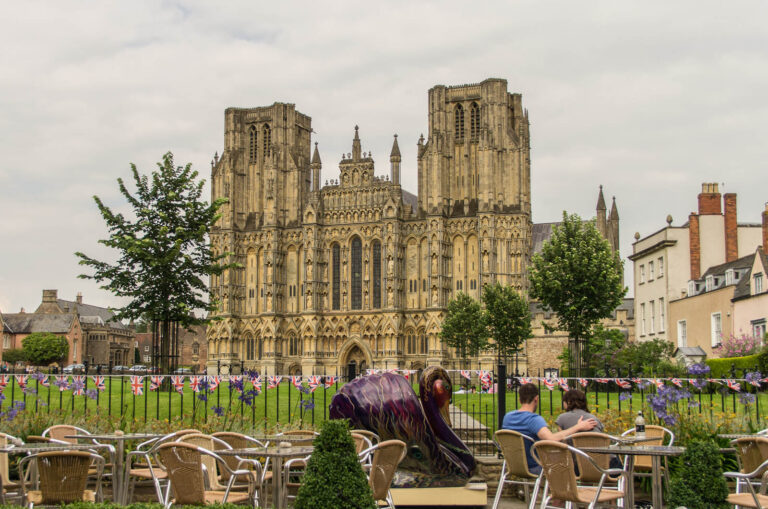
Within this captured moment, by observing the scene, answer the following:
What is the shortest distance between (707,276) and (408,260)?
30.9m

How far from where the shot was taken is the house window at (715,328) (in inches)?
1580

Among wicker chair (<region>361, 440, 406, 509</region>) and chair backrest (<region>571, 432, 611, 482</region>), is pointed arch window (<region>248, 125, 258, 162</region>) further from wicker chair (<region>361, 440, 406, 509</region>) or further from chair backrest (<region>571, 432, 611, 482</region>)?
wicker chair (<region>361, 440, 406, 509</region>)

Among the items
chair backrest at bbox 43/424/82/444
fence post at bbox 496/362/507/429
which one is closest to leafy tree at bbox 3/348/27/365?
chair backrest at bbox 43/424/82/444

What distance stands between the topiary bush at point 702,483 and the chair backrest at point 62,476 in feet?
19.0

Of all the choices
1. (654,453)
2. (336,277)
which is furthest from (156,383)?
(336,277)

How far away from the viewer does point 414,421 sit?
1152cm

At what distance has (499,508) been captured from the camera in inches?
471

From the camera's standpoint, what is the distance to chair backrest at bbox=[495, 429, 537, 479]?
9.91 m

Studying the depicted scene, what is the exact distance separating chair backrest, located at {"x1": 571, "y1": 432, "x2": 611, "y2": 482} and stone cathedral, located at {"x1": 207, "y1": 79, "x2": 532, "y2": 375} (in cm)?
5602

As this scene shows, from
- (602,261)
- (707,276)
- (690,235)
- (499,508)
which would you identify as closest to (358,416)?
(499,508)

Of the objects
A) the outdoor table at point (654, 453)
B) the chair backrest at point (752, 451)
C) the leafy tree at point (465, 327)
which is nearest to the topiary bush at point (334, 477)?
the outdoor table at point (654, 453)

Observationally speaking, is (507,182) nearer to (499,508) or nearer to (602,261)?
(602,261)

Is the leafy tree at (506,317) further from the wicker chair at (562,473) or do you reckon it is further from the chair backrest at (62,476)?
the chair backrest at (62,476)

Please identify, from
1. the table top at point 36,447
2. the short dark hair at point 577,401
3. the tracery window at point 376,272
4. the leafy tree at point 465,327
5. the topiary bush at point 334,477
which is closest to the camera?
the topiary bush at point 334,477
